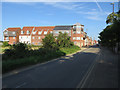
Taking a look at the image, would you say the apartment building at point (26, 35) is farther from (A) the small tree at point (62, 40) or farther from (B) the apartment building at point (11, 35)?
(A) the small tree at point (62, 40)

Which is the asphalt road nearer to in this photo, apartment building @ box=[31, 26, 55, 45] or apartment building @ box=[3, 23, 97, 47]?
apartment building @ box=[3, 23, 97, 47]

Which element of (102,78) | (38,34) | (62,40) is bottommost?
(102,78)

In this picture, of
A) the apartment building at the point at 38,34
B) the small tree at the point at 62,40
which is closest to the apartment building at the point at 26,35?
the apartment building at the point at 38,34

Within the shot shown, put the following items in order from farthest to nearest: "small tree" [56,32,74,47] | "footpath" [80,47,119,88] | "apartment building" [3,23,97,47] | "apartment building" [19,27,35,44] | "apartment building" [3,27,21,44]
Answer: "apartment building" [19,27,35,44]
"apartment building" [3,27,21,44]
"apartment building" [3,23,97,47]
"small tree" [56,32,74,47]
"footpath" [80,47,119,88]

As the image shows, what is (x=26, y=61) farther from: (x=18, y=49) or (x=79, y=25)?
(x=79, y=25)

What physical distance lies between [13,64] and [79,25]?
60.3 meters

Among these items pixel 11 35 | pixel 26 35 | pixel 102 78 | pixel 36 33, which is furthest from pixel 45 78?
pixel 11 35

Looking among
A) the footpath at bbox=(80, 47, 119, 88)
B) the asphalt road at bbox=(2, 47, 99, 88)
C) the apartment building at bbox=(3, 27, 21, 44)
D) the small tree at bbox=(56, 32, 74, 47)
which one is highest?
the apartment building at bbox=(3, 27, 21, 44)

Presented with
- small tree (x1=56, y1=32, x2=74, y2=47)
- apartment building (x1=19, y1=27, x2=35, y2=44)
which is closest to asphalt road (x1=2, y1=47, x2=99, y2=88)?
small tree (x1=56, y1=32, x2=74, y2=47)

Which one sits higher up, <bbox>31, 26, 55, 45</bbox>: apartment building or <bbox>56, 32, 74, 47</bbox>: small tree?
<bbox>31, 26, 55, 45</bbox>: apartment building

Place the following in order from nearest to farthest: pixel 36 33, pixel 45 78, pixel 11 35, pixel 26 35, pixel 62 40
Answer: pixel 45 78, pixel 62 40, pixel 11 35, pixel 26 35, pixel 36 33

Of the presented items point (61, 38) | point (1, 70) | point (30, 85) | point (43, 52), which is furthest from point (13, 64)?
point (61, 38)

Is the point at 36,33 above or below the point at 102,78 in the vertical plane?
above

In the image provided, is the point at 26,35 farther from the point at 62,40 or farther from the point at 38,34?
the point at 62,40
